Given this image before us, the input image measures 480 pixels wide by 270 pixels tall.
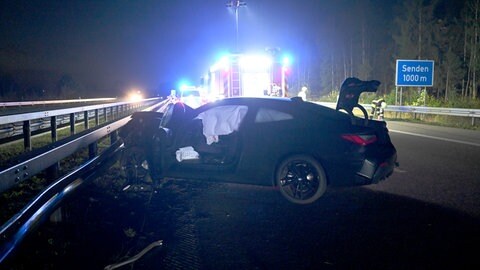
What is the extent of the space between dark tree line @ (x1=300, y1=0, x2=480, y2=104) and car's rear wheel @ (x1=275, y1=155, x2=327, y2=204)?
27.1m

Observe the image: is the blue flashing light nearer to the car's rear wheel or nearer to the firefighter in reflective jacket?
the firefighter in reflective jacket

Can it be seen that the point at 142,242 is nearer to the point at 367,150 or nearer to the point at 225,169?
the point at 225,169

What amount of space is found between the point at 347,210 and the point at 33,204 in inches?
143

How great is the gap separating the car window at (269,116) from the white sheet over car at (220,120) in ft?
1.68

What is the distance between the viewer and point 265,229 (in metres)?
4.91

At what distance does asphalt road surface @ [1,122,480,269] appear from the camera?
3.96 metres

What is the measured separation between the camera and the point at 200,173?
6535 mm

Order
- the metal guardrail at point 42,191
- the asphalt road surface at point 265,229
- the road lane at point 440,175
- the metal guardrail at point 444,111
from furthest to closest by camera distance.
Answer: the metal guardrail at point 444,111 → the road lane at point 440,175 → the asphalt road surface at point 265,229 → the metal guardrail at point 42,191

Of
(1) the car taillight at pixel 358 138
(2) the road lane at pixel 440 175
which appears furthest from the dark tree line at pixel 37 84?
(1) the car taillight at pixel 358 138

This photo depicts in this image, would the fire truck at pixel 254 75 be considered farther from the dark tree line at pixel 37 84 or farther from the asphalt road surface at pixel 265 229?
the dark tree line at pixel 37 84

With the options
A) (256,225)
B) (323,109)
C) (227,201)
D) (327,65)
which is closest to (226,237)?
(256,225)

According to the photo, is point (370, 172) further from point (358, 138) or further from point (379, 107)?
point (379, 107)

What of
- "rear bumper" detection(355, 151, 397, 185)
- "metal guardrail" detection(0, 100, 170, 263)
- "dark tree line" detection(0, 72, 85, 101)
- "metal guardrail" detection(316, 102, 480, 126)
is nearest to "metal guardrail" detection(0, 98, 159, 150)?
"metal guardrail" detection(0, 100, 170, 263)

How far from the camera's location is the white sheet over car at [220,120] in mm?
6961
